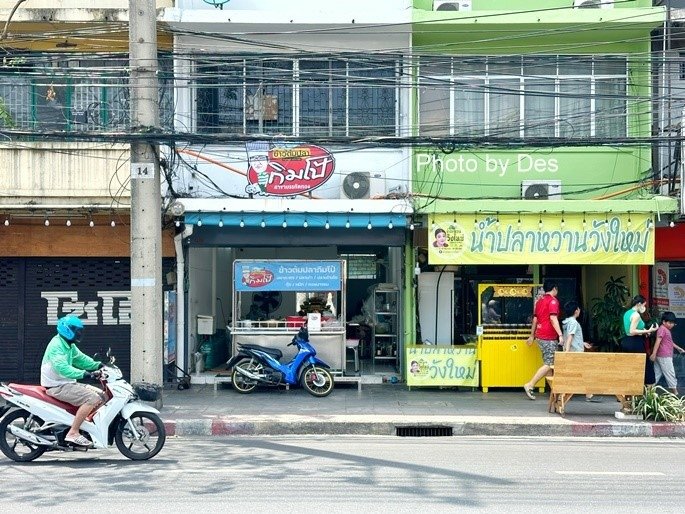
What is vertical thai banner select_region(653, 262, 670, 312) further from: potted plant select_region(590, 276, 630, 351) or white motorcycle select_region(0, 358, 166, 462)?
white motorcycle select_region(0, 358, 166, 462)

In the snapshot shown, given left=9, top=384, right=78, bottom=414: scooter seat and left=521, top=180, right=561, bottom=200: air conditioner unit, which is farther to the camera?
left=521, top=180, right=561, bottom=200: air conditioner unit

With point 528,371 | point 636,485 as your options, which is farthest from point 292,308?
point 636,485

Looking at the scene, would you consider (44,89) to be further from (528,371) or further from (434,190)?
(528,371)

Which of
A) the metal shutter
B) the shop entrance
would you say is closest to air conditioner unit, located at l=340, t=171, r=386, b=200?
the shop entrance

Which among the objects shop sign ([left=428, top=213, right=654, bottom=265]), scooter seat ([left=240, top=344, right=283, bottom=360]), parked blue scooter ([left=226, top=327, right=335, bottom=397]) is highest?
shop sign ([left=428, top=213, right=654, bottom=265])

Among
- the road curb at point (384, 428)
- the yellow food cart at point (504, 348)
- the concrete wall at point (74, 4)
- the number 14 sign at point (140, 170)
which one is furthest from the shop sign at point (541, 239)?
the concrete wall at point (74, 4)

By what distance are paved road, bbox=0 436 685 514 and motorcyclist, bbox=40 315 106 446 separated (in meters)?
0.53

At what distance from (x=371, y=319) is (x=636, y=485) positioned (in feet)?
28.7

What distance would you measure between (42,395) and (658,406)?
8490 mm

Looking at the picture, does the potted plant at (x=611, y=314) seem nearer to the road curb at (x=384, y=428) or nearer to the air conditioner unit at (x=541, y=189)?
the air conditioner unit at (x=541, y=189)

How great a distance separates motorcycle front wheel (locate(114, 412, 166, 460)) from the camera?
30.4 ft

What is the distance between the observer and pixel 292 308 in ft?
59.3

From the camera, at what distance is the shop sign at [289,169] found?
14344 millimetres

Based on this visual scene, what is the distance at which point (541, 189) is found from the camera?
49.1 feet
